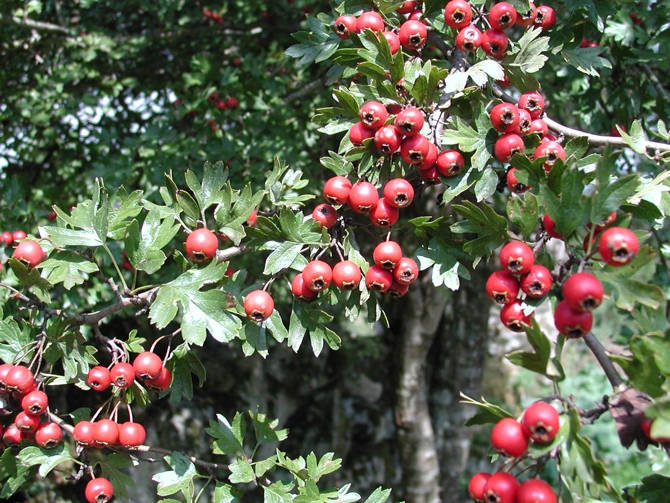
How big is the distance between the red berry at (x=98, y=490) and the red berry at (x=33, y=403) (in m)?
0.27

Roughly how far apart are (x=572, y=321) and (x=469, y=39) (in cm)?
89

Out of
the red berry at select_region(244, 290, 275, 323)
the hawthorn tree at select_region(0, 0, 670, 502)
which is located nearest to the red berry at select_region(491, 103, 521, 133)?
the hawthorn tree at select_region(0, 0, 670, 502)

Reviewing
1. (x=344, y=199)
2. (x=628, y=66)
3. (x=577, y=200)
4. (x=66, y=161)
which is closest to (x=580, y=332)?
(x=577, y=200)

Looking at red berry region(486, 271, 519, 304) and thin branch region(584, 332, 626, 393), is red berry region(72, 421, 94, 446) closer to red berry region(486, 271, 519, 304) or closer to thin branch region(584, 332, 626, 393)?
red berry region(486, 271, 519, 304)

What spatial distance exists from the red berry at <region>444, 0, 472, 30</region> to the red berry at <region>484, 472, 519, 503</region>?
1244mm

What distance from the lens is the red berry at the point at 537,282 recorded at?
1.13m

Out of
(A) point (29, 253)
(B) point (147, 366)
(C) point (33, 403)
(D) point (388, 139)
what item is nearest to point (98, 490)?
(C) point (33, 403)

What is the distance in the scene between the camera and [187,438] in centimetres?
466

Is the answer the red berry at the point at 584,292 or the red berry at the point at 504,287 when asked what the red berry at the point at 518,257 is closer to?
the red berry at the point at 504,287

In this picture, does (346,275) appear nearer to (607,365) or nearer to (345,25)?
(607,365)

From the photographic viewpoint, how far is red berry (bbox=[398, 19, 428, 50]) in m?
1.49

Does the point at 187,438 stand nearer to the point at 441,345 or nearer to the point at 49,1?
the point at 441,345

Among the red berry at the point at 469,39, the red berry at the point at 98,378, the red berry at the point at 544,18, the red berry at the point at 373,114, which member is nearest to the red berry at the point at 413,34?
the red berry at the point at 469,39

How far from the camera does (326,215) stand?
1.49 m
